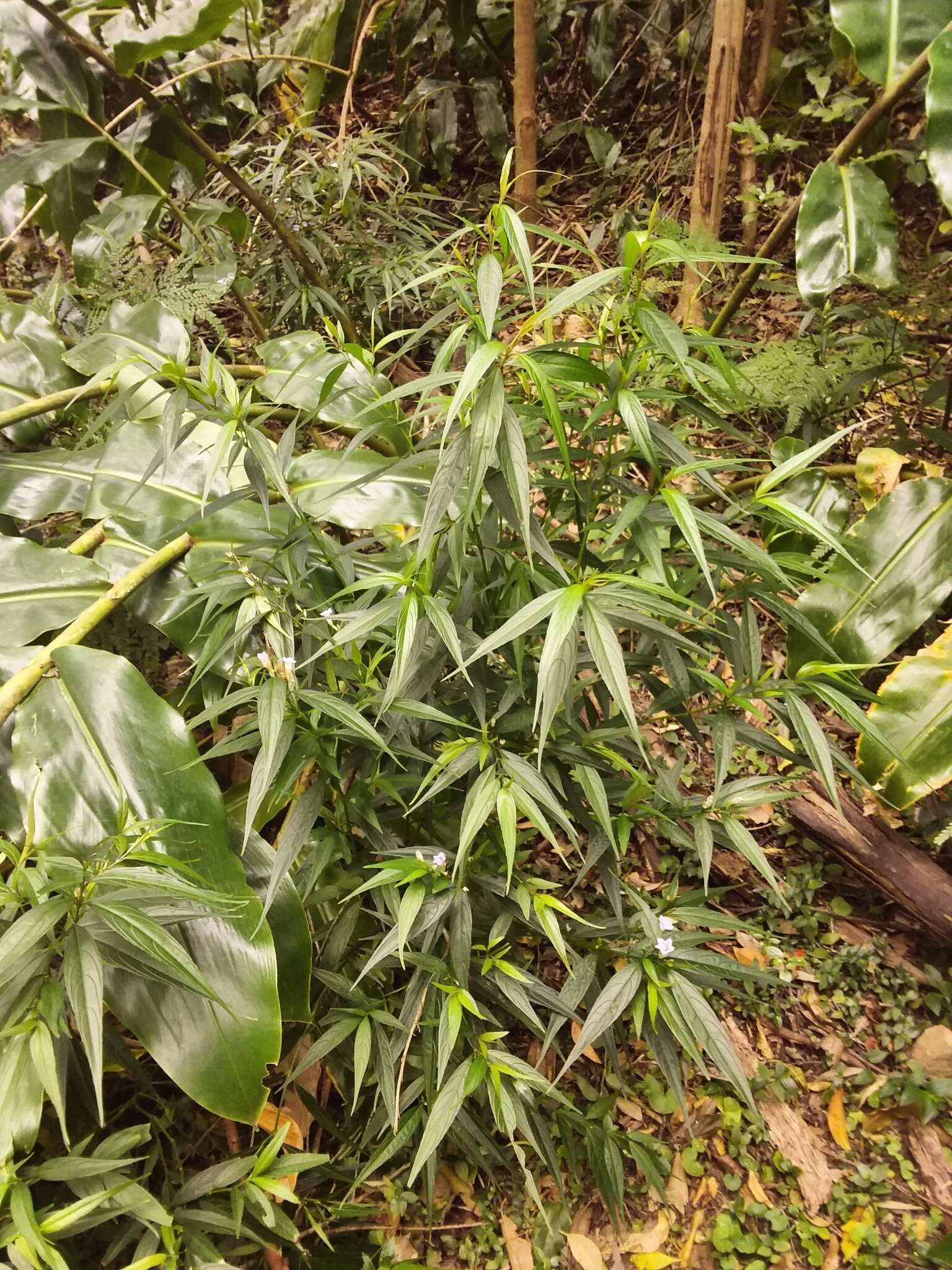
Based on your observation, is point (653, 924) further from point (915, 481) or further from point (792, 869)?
point (915, 481)

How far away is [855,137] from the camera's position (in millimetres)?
1315

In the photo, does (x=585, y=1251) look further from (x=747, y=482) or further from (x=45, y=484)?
(x=45, y=484)

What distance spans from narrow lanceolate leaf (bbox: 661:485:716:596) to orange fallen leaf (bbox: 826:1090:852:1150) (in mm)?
1009

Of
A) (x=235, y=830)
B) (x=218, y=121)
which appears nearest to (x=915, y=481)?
(x=235, y=830)

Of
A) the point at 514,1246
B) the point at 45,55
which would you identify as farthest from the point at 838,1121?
the point at 45,55

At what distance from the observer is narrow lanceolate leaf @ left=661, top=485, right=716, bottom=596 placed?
24.9 inches

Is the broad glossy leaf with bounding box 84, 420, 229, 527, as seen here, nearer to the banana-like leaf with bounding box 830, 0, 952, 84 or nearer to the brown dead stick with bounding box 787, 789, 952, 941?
the brown dead stick with bounding box 787, 789, 952, 941

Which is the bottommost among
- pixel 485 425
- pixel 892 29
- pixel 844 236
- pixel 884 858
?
pixel 884 858

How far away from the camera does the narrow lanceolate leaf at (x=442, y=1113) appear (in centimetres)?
79

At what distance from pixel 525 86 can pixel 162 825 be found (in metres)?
1.82

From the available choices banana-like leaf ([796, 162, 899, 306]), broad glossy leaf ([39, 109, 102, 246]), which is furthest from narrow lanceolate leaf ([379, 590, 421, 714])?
broad glossy leaf ([39, 109, 102, 246])

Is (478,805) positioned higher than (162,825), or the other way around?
(478,805)

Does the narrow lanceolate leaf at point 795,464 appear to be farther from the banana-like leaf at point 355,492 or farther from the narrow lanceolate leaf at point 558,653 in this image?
the banana-like leaf at point 355,492

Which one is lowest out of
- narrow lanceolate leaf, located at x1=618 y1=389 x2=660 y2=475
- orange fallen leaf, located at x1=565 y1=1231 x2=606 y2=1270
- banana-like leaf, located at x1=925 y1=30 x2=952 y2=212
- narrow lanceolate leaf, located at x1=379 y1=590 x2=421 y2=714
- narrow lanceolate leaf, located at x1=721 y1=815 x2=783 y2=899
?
orange fallen leaf, located at x1=565 y1=1231 x2=606 y2=1270
